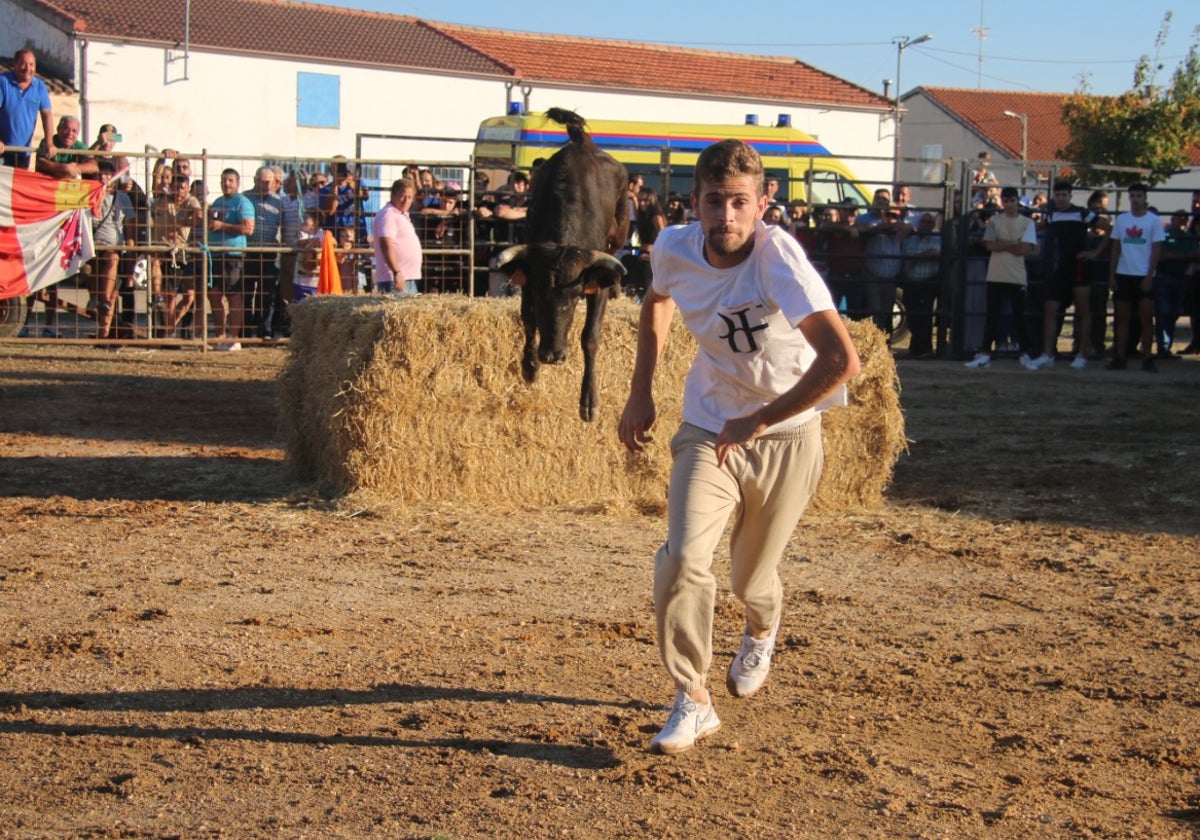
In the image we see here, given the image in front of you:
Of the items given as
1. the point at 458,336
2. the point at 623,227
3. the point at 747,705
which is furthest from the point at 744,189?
the point at 623,227

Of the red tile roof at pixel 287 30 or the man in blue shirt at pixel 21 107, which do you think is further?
the red tile roof at pixel 287 30

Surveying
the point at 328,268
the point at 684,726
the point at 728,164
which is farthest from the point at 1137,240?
the point at 684,726

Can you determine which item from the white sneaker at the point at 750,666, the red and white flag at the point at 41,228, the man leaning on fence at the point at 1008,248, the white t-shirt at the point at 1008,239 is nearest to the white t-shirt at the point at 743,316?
the white sneaker at the point at 750,666

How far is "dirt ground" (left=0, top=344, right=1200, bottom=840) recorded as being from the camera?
4.24m

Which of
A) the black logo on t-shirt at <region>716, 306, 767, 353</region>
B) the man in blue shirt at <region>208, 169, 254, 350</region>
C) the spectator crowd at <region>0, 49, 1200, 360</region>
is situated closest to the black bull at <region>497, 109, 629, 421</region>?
the black logo on t-shirt at <region>716, 306, 767, 353</region>

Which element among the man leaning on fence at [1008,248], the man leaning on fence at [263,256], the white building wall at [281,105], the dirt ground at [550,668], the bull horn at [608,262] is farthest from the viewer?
the white building wall at [281,105]

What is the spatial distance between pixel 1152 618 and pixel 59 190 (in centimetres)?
1383

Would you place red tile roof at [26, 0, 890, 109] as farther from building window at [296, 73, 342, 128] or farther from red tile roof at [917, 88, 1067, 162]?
red tile roof at [917, 88, 1067, 162]

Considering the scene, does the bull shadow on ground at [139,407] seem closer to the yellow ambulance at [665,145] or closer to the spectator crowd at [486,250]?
the spectator crowd at [486,250]

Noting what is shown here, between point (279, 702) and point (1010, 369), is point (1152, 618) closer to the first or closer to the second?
point (279, 702)

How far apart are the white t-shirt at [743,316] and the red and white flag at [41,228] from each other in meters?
13.4

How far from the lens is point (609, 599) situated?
690 centimetres

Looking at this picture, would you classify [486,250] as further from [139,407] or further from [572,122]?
[572,122]

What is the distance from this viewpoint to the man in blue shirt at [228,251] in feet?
59.2
